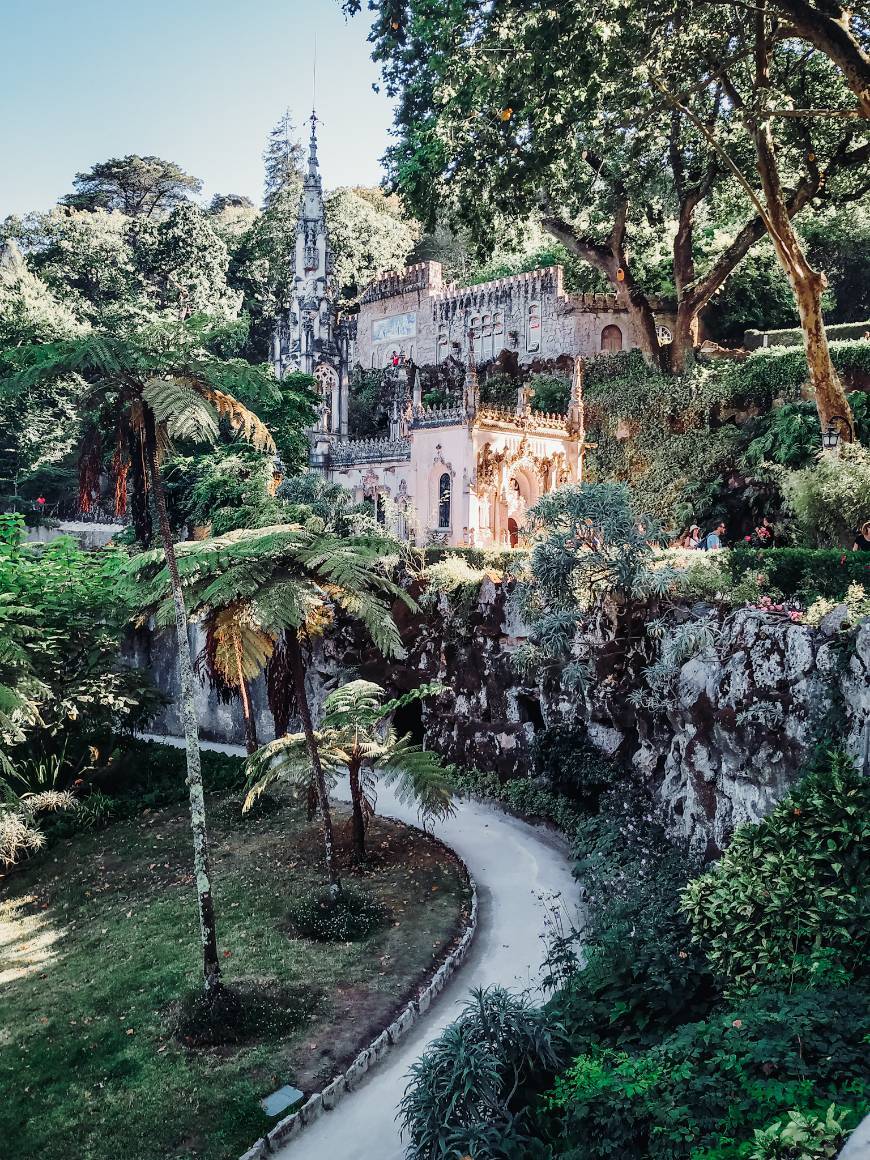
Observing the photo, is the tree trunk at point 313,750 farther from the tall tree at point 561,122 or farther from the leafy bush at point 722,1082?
the tall tree at point 561,122

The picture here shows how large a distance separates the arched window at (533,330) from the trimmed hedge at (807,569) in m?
25.0

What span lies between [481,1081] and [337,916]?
5141mm

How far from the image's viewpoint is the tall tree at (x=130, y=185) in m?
53.4

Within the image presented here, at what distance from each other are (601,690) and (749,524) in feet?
45.2

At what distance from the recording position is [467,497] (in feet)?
85.5

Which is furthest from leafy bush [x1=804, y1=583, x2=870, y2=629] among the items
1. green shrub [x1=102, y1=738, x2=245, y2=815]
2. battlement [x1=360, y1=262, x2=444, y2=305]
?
battlement [x1=360, y1=262, x2=444, y2=305]

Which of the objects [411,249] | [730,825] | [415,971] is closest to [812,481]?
[730,825]

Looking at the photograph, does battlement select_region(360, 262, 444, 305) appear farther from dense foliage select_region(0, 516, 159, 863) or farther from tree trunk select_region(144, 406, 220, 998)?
tree trunk select_region(144, 406, 220, 998)

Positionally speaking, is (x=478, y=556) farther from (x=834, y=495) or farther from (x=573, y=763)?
(x=834, y=495)

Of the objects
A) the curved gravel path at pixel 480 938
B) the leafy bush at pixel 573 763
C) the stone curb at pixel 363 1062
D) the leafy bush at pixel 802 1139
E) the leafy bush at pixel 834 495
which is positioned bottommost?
the curved gravel path at pixel 480 938

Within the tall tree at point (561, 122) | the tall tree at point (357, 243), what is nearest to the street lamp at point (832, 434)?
the tall tree at point (561, 122)

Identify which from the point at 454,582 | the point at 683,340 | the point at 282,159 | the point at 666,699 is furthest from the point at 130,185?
the point at 666,699

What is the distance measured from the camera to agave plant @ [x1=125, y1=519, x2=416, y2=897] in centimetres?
1112

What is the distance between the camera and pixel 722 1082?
6.34 meters
